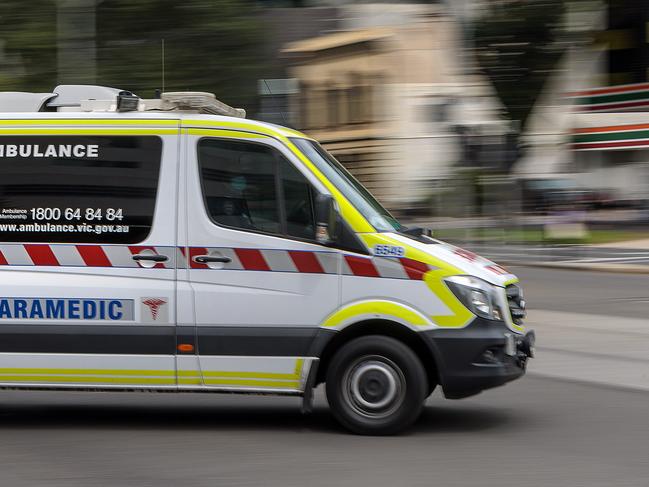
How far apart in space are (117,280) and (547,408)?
3.28m

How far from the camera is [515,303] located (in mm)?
7488

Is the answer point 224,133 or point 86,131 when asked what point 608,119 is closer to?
point 224,133

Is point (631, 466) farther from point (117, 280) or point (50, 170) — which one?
point (50, 170)

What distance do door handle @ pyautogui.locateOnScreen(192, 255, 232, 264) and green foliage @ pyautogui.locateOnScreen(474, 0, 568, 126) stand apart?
20.1m

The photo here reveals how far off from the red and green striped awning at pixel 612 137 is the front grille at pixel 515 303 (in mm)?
34591

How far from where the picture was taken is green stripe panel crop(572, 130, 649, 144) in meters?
40.7

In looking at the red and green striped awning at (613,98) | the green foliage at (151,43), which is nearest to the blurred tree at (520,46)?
Answer: the green foliage at (151,43)

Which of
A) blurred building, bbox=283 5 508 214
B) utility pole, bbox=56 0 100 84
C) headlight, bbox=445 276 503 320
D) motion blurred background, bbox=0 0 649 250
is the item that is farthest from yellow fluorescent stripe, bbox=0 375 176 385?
blurred building, bbox=283 5 508 214

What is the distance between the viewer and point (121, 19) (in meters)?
19.4

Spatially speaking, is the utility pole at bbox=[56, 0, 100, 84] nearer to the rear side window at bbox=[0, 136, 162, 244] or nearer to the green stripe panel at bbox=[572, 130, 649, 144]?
the rear side window at bbox=[0, 136, 162, 244]

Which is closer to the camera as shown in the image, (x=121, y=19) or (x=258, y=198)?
(x=258, y=198)

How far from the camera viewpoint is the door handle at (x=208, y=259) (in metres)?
Answer: 7.24

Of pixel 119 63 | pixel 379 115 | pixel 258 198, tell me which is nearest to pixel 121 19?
pixel 119 63

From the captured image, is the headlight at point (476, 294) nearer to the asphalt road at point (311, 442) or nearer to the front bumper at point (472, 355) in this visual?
the front bumper at point (472, 355)
